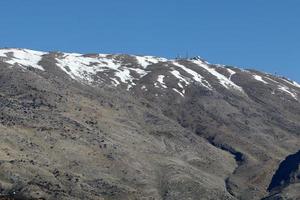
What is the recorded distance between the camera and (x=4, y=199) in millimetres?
40375

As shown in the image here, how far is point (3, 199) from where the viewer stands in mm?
40406

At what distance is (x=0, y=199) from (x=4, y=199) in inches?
22.2

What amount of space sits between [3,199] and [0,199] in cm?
50

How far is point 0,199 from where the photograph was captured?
40.8 meters

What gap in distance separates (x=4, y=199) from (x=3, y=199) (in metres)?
0.08
